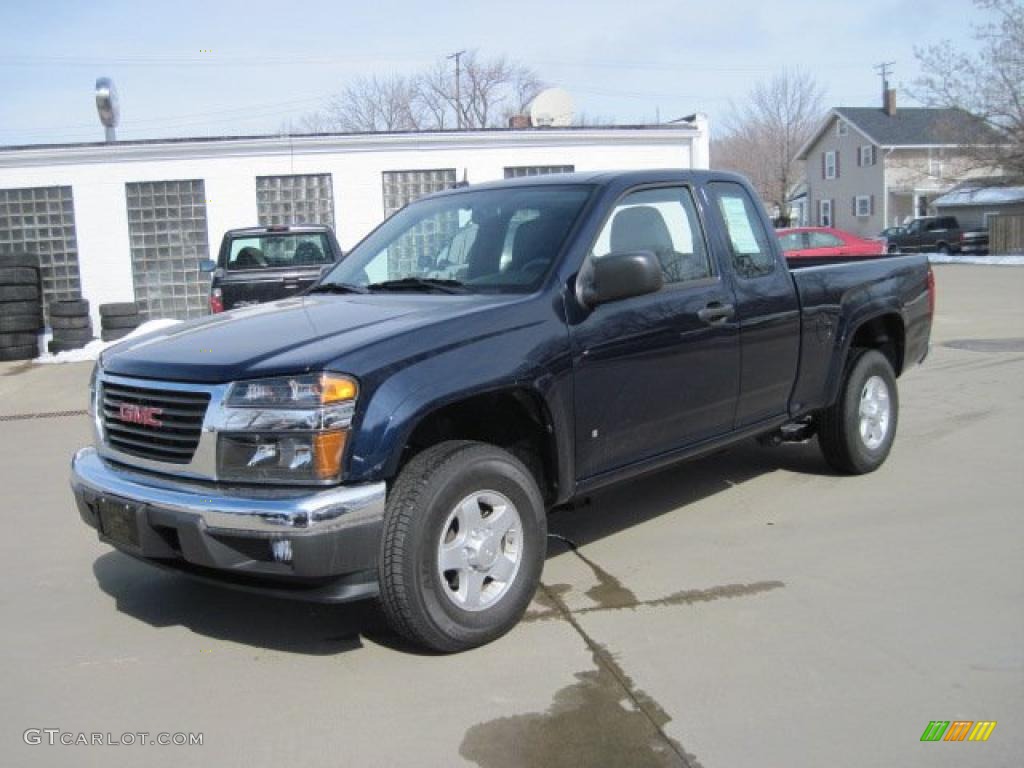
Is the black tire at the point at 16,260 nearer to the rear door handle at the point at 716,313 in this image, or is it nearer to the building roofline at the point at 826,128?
the rear door handle at the point at 716,313

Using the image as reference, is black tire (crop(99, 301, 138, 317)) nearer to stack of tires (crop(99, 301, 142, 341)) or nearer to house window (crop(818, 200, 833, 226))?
stack of tires (crop(99, 301, 142, 341))

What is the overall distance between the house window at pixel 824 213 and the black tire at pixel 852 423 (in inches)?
2277

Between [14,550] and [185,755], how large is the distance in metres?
2.90

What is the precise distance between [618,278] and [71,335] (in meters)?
13.3

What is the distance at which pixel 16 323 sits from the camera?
15.3m

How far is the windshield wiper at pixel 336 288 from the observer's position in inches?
193

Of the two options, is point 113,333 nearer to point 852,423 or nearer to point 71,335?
point 71,335

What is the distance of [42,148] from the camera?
Answer: 58.2ft

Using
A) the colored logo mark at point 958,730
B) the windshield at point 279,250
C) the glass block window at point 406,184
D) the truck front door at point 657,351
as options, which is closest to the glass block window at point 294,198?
the glass block window at point 406,184

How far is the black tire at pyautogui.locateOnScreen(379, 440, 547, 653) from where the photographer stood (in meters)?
3.65

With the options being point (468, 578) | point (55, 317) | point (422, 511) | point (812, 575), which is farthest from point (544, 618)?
point (55, 317)

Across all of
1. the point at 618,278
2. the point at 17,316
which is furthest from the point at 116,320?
the point at 618,278

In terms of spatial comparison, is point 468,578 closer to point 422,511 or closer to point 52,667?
point 422,511

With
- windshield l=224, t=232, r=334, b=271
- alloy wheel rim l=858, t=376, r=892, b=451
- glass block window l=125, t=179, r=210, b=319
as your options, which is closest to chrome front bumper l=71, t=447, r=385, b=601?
alloy wheel rim l=858, t=376, r=892, b=451
